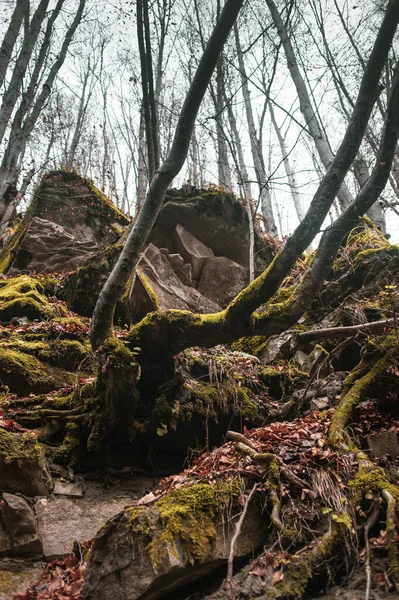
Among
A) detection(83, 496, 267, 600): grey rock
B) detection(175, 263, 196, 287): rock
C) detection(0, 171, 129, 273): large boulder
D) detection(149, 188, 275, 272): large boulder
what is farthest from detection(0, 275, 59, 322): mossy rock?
detection(83, 496, 267, 600): grey rock

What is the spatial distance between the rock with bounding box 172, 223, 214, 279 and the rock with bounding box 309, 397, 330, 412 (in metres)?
5.23

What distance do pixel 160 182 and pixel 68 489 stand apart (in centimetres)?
362

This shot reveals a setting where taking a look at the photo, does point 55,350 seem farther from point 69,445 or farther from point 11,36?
point 11,36

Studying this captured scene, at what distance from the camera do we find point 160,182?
4.46 metres

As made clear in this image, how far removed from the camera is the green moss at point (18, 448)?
10.9ft

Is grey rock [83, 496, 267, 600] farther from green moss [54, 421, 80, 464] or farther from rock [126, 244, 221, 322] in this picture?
rock [126, 244, 221, 322]

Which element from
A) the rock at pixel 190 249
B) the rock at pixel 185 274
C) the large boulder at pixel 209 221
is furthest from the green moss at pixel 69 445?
the large boulder at pixel 209 221

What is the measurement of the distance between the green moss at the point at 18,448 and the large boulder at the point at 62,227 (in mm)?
5899

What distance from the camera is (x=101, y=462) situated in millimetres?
4273

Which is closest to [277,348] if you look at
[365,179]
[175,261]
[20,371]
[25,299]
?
[175,261]

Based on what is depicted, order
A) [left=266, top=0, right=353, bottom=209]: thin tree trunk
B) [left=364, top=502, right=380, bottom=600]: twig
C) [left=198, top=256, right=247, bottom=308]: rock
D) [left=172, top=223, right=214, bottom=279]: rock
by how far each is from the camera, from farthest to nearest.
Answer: [left=172, top=223, right=214, bottom=279]: rock, [left=198, top=256, right=247, bottom=308]: rock, [left=266, top=0, right=353, bottom=209]: thin tree trunk, [left=364, top=502, right=380, bottom=600]: twig

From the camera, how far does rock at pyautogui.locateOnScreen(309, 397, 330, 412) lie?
475 cm

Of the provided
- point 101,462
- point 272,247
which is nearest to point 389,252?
point 272,247

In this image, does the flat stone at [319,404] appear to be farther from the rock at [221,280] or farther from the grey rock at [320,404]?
the rock at [221,280]
